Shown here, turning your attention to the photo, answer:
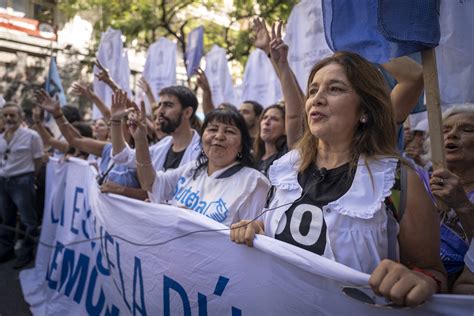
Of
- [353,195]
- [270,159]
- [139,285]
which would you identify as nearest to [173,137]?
[270,159]

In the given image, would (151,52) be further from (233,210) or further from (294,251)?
(294,251)

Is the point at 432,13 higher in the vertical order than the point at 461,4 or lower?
lower

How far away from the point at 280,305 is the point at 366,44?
1097 mm

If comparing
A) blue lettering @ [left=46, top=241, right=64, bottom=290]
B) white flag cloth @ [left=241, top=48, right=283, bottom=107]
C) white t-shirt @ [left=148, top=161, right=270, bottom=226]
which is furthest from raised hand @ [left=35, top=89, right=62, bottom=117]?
white flag cloth @ [left=241, top=48, right=283, bottom=107]

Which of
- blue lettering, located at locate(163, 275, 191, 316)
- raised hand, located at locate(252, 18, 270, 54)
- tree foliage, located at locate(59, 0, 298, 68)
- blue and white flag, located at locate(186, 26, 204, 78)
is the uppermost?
tree foliage, located at locate(59, 0, 298, 68)

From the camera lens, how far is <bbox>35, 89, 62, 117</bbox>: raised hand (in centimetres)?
417

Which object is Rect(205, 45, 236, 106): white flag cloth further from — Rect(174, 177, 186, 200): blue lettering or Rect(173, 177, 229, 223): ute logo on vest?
Rect(173, 177, 229, 223): ute logo on vest

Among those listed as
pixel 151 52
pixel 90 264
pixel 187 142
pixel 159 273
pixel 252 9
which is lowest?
pixel 90 264

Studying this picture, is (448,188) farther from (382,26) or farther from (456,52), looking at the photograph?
(456,52)

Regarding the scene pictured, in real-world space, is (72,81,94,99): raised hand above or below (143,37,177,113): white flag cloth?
below

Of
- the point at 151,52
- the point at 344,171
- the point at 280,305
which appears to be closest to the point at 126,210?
the point at 280,305

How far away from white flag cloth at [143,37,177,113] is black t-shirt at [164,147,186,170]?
10.7ft

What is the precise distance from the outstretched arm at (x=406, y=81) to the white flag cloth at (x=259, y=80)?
3.97 metres

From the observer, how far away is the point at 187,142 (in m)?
3.34
